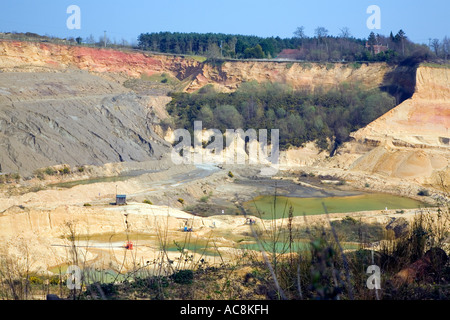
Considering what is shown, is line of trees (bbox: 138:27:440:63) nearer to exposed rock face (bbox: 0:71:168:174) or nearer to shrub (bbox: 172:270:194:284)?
exposed rock face (bbox: 0:71:168:174)

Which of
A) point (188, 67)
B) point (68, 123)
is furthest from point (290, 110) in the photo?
point (68, 123)

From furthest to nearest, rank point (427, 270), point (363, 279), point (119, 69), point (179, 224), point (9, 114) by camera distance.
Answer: point (119, 69), point (9, 114), point (179, 224), point (427, 270), point (363, 279)

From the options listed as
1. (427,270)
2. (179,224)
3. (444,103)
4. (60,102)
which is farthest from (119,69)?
(427,270)

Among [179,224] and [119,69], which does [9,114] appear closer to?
[179,224]

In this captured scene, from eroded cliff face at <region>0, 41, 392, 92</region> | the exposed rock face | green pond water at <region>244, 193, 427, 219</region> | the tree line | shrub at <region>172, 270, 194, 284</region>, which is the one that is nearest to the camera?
shrub at <region>172, 270, 194, 284</region>

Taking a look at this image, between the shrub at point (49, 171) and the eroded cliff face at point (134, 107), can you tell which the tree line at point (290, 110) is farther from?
the shrub at point (49, 171)

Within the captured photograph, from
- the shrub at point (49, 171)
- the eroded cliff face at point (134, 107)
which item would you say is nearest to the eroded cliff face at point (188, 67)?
the eroded cliff face at point (134, 107)

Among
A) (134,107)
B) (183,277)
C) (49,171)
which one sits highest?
(134,107)

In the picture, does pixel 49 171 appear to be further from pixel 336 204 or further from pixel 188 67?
pixel 188 67

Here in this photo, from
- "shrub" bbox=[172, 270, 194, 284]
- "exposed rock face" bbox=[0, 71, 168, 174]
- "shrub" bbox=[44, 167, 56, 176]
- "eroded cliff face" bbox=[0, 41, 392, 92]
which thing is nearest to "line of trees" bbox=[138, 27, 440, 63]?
"eroded cliff face" bbox=[0, 41, 392, 92]
